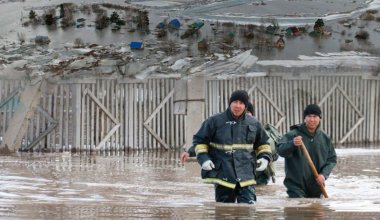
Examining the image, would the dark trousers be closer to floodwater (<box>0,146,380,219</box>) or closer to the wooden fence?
floodwater (<box>0,146,380,219</box>)

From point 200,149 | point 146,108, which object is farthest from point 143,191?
point 146,108

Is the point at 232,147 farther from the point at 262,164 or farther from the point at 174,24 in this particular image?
the point at 174,24

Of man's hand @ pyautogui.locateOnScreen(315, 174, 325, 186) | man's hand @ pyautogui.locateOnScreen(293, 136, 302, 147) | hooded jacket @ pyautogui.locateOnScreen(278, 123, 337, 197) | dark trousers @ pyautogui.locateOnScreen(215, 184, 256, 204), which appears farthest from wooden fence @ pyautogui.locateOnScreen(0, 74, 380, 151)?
dark trousers @ pyautogui.locateOnScreen(215, 184, 256, 204)

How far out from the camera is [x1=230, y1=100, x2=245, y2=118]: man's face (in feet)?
39.0

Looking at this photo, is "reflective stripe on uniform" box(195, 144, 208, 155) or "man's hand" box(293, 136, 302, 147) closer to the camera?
"reflective stripe on uniform" box(195, 144, 208, 155)

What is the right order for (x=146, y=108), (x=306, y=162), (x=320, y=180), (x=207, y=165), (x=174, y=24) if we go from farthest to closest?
1. (x=174, y=24)
2. (x=146, y=108)
3. (x=306, y=162)
4. (x=320, y=180)
5. (x=207, y=165)

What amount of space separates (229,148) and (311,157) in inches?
57.3

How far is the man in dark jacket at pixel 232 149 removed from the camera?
11922 millimetres

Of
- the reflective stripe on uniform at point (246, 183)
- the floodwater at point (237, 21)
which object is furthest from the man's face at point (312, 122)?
the floodwater at point (237, 21)

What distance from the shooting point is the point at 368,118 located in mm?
29109

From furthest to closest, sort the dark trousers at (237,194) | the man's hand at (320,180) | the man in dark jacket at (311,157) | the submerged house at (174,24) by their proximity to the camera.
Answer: the submerged house at (174,24), the man in dark jacket at (311,157), the man's hand at (320,180), the dark trousers at (237,194)

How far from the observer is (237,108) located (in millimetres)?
11883

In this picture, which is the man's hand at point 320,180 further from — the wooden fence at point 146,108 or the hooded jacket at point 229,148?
the wooden fence at point 146,108

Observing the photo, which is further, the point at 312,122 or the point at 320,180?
the point at 312,122
